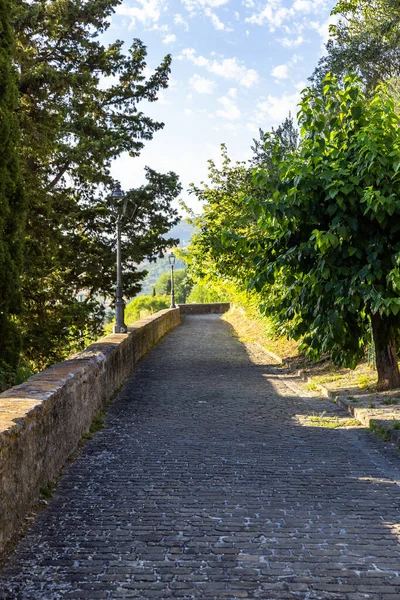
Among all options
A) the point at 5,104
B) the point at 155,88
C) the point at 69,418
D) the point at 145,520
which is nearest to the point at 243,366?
the point at 5,104

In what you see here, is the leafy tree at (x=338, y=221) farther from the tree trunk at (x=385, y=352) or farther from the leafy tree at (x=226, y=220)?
the leafy tree at (x=226, y=220)

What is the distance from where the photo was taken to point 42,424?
590 cm

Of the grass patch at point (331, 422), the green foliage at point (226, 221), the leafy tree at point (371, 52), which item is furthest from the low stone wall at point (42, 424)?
the leafy tree at point (371, 52)

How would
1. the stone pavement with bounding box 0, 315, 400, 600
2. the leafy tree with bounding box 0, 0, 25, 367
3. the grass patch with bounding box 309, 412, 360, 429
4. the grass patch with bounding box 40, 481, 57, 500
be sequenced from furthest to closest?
the leafy tree with bounding box 0, 0, 25, 367
the grass patch with bounding box 309, 412, 360, 429
the grass patch with bounding box 40, 481, 57, 500
the stone pavement with bounding box 0, 315, 400, 600

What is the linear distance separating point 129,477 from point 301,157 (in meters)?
5.39

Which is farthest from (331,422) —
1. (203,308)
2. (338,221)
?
(203,308)

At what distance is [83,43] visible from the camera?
21.6m

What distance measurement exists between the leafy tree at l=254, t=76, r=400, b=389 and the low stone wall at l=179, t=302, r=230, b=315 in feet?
126

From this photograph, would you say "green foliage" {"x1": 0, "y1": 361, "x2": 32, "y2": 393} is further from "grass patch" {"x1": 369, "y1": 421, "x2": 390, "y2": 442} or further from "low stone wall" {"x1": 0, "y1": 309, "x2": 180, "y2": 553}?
"grass patch" {"x1": 369, "y1": 421, "x2": 390, "y2": 442}

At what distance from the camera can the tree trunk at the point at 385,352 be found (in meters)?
10.3

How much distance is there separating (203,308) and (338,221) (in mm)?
41913

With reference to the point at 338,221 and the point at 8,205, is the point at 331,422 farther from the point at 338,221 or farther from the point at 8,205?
the point at 8,205

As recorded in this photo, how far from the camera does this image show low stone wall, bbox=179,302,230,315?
4896 cm

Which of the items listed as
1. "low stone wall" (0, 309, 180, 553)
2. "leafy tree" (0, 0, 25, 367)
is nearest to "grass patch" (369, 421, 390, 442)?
"low stone wall" (0, 309, 180, 553)
